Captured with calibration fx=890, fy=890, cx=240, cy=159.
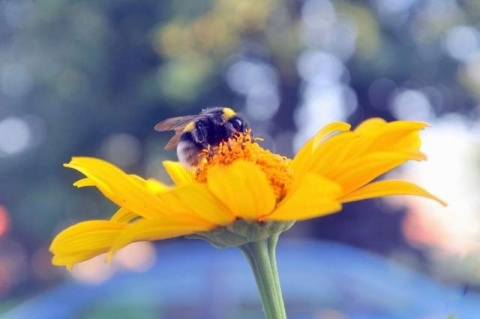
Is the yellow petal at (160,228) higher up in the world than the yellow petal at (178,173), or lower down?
lower down

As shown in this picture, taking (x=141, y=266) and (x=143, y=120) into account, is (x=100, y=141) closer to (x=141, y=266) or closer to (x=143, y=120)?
(x=143, y=120)

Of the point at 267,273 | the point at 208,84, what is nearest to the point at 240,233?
the point at 267,273

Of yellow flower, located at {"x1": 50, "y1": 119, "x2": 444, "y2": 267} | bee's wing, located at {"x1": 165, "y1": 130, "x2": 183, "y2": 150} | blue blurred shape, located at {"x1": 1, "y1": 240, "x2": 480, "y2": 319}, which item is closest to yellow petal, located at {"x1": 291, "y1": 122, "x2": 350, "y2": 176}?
yellow flower, located at {"x1": 50, "y1": 119, "x2": 444, "y2": 267}

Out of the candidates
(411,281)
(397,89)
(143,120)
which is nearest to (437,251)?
(411,281)

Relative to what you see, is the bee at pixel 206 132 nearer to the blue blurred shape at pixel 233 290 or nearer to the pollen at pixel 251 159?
the pollen at pixel 251 159

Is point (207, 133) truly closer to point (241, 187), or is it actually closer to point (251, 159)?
point (251, 159)

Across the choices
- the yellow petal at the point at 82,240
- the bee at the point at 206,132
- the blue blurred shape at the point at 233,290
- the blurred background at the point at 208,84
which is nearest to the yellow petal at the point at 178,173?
the bee at the point at 206,132

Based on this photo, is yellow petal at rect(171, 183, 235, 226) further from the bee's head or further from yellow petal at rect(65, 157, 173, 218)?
the bee's head
